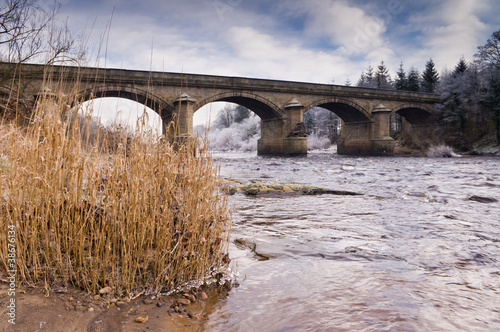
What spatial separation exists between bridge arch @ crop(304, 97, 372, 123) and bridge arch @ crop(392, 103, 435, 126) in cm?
338

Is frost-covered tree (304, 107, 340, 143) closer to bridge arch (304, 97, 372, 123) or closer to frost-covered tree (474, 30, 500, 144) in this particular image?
bridge arch (304, 97, 372, 123)

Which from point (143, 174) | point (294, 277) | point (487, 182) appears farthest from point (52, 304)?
point (487, 182)

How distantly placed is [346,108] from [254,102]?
9.72 m

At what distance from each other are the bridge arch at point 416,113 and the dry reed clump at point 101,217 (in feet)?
112

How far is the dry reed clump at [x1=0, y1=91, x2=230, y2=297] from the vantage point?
2166 millimetres

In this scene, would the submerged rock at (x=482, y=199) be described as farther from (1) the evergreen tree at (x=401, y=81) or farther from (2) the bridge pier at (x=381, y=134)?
(1) the evergreen tree at (x=401, y=81)

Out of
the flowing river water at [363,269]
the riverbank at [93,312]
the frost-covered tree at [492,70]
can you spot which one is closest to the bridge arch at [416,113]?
the frost-covered tree at [492,70]

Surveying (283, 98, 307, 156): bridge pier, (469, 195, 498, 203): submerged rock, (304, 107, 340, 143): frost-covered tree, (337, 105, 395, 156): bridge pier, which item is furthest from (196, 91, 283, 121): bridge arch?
(304, 107, 340, 143): frost-covered tree

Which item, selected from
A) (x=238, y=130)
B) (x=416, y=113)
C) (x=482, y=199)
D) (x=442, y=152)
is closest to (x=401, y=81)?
(x=416, y=113)

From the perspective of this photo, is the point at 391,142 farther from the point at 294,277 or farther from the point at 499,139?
the point at 294,277

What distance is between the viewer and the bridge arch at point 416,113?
3378 cm

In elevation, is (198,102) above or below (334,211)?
above

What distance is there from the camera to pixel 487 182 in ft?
31.7

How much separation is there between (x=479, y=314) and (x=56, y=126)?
9.93 ft
